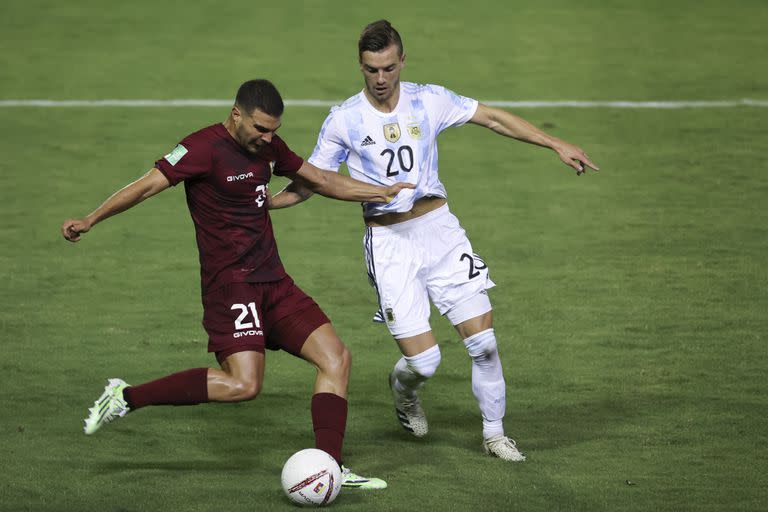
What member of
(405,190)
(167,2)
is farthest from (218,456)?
(167,2)

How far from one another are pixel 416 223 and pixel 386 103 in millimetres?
734

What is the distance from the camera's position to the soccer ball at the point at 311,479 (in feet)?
22.5

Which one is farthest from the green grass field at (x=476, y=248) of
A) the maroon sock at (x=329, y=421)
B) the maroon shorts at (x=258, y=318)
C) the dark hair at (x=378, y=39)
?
the dark hair at (x=378, y=39)

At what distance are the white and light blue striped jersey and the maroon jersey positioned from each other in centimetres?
45

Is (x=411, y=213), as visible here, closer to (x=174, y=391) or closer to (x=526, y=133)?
(x=526, y=133)

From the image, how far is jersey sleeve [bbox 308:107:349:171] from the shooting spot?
7809 millimetres

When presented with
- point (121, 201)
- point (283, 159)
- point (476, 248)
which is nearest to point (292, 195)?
point (283, 159)

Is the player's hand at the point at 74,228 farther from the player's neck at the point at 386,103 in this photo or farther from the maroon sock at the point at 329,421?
the player's neck at the point at 386,103

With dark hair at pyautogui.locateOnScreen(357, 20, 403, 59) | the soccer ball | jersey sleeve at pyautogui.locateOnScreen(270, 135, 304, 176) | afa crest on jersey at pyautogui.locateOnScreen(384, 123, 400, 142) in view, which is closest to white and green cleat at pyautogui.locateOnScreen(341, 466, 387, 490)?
the soccer ball

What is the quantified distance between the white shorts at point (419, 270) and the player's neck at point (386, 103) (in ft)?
2.20

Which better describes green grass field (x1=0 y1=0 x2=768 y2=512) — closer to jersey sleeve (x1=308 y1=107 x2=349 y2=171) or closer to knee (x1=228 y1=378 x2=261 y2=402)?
knee (x1=228 y1=378 x2=261 y2=402)

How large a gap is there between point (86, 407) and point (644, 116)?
28.6ft

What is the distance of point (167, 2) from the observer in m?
19.6

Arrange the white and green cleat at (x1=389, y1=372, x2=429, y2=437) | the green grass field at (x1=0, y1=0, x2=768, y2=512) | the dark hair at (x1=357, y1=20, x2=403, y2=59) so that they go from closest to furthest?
the dark hair at (x1=357, y1=20, x2=403, y2=59) < the green grass field at (x1=0, y1=0, x2=768, y2=512) < the white and green cleat at (x1=389, y1=372, x2=429, y2=437)
